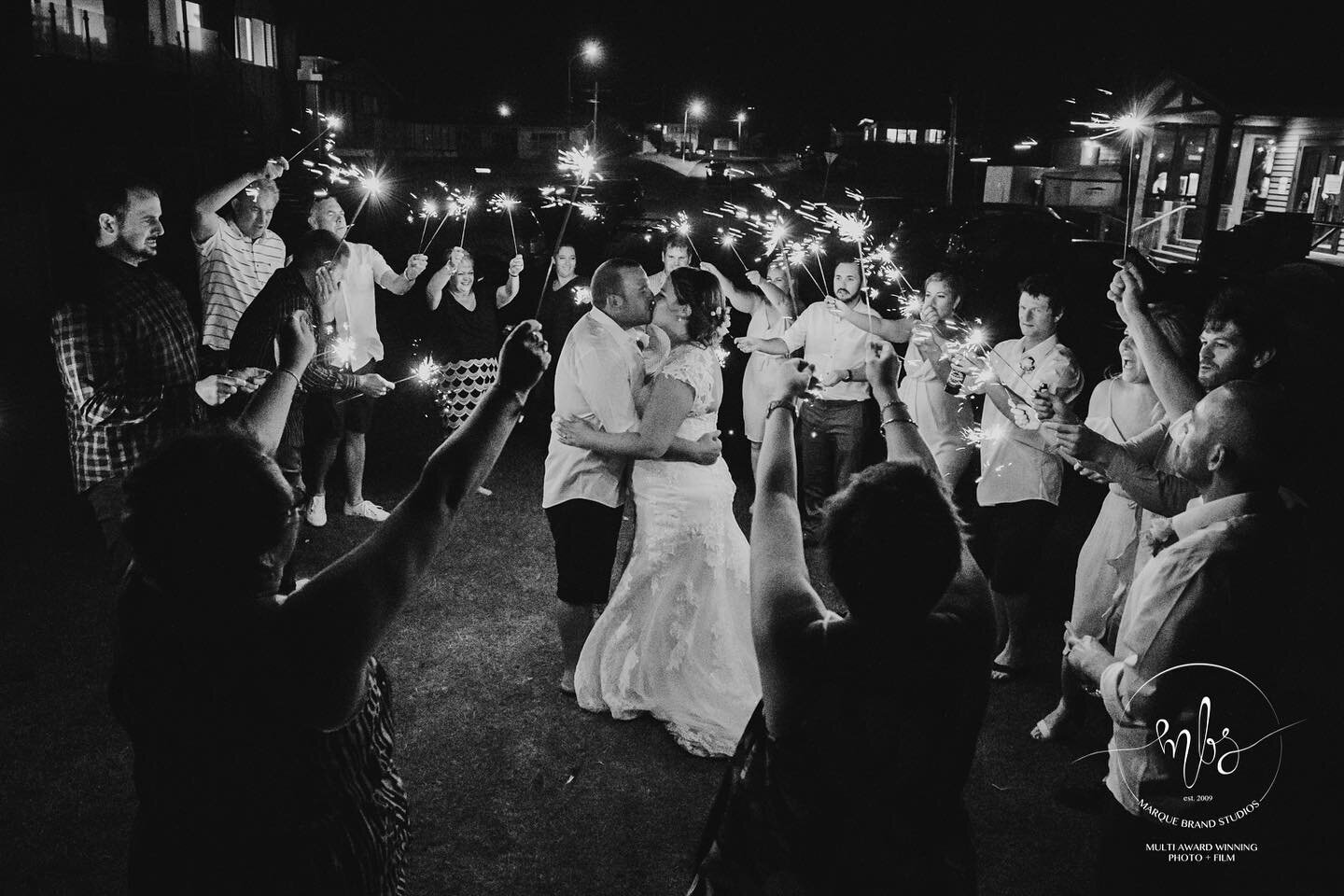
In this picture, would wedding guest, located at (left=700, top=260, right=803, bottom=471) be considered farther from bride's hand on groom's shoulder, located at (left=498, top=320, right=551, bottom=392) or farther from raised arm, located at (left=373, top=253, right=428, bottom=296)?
bride's hand on groom's shoulder, located at (left=498, top=320, right=551, bottom=392)

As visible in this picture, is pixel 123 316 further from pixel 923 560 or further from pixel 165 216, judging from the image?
pixel 165 216

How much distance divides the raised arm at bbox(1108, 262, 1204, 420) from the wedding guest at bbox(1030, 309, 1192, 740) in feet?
2.06

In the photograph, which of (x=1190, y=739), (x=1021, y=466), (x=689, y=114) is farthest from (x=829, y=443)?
(x=689, y=114)

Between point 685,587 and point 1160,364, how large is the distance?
2.24m

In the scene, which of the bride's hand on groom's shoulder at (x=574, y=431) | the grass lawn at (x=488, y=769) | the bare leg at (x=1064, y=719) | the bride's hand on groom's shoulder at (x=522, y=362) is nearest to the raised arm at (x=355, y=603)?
the bride's hand on groom's shoulder at (x=522, y=362)

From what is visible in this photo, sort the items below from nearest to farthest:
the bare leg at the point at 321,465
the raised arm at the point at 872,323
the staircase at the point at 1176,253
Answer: the raised arm at the point at 872,323, the bare leg at the point at 321,465, the staircase at the point at 1176,253

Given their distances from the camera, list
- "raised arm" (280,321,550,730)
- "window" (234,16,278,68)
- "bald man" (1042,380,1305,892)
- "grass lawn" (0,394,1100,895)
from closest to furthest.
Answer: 1. "raised arm" (280,321,550,730)
2. "bald man" (1042,380,1305,892)
3. "grass lawn" (0,394,1100,895)
4. "window" (234,16,278,68)

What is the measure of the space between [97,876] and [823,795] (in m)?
3.00

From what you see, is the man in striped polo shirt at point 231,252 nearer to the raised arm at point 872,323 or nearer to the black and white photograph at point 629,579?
the black and white photograph at point 629,579

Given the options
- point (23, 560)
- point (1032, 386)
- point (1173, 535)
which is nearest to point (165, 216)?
point (23, 560)

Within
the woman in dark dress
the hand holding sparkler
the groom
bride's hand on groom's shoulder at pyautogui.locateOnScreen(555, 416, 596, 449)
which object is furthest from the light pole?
bride's hand on groom's shoulder at pyautogui.locateOnScreen(555, 416, 596, 449)

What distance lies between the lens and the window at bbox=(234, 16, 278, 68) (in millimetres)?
20406

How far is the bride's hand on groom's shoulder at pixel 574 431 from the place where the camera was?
4301 mm

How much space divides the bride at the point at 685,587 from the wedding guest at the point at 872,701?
2484mm
